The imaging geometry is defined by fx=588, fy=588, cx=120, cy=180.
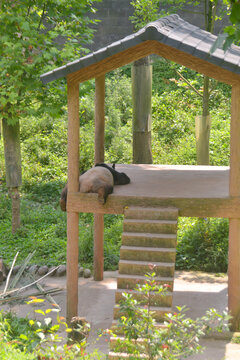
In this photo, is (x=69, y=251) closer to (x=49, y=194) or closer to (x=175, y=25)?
(x=175, y=25)

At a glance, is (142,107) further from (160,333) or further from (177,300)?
(160,333)

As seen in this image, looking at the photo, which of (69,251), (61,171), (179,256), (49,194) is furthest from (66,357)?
(61,171)

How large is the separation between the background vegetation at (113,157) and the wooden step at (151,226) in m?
3.32

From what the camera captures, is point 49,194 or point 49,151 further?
point 49,151

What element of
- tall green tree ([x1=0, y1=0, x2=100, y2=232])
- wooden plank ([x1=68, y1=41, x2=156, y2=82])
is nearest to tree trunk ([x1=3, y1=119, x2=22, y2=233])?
tall green tree ([x1=0, y1=0, x2=100, y2=232])

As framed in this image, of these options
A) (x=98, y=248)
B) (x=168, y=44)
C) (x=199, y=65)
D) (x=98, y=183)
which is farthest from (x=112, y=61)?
(x=98, y=248)

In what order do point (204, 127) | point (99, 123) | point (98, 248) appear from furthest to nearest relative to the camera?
point (204, 127) → point (98, 248) → point (99, 123)

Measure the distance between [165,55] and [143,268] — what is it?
106 inches

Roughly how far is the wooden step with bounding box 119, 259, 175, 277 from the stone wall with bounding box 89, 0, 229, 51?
1234 cm

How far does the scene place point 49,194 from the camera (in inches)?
562

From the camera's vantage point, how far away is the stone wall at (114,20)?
59.6 ft

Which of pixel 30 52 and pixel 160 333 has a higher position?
pixel 30 52

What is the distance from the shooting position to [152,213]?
772 cm

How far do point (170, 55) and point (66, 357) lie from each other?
398 centimetres
